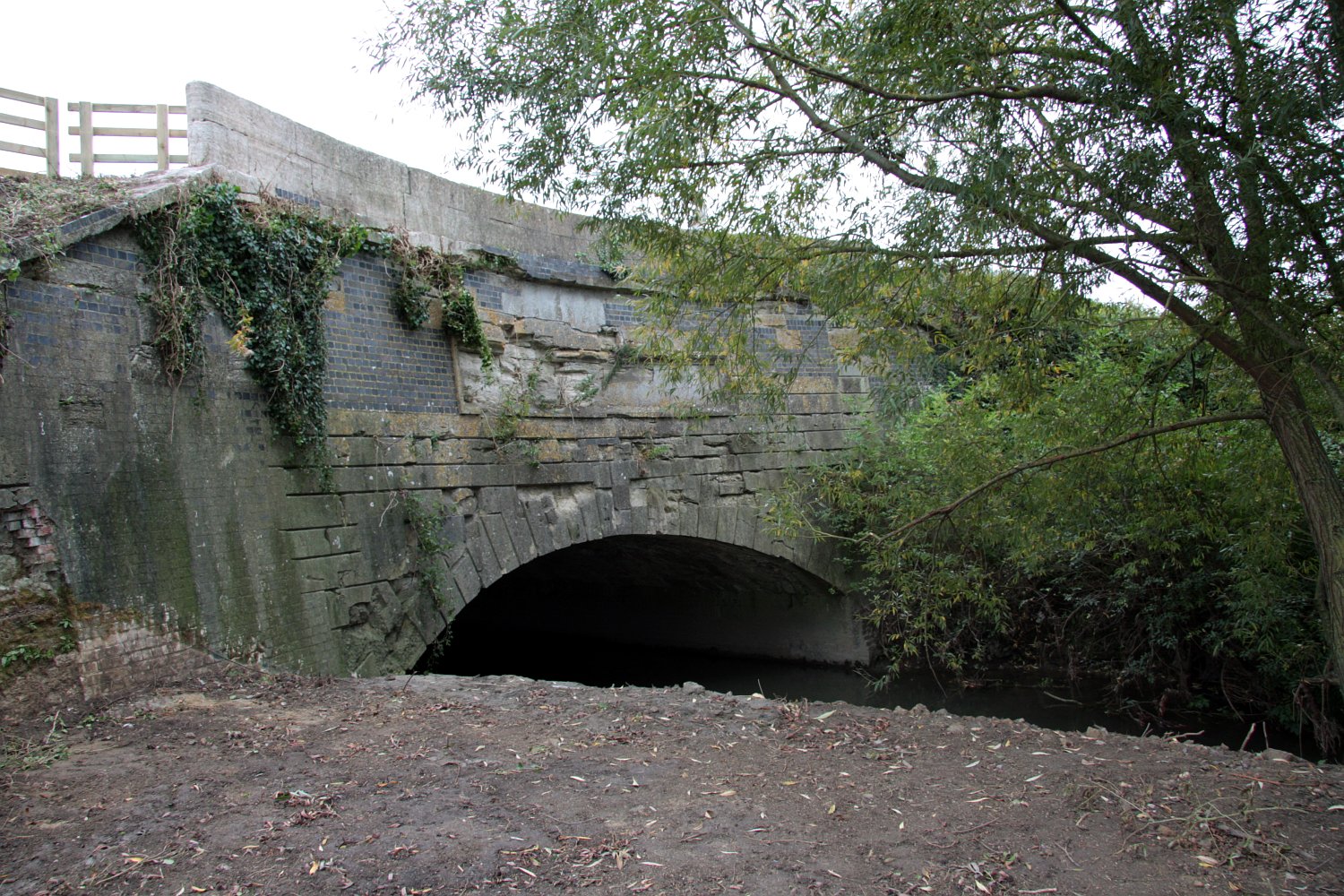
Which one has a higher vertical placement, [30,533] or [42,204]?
[42,204]

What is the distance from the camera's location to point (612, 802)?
362cm

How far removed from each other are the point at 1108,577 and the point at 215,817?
24.5ft

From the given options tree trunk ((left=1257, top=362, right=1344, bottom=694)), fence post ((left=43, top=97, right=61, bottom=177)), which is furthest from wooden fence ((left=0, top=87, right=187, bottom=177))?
tree trunk ((left=1257, top=362, right=1344, bottom=694))

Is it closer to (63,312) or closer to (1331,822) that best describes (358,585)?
(63,312)

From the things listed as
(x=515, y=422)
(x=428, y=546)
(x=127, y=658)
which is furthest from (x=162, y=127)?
(x=127, y=658)

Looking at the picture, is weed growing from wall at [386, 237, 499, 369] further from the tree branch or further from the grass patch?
the tree branch

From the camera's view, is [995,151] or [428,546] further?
[428,546]

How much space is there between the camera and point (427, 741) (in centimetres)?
432

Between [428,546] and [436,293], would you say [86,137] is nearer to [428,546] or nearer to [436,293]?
[436,293]

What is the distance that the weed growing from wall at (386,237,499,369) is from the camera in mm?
6672

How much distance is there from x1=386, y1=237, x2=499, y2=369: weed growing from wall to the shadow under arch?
206 cm

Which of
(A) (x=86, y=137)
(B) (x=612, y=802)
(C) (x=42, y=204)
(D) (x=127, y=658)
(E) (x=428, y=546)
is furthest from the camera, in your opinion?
(A) (x=86, y=137)

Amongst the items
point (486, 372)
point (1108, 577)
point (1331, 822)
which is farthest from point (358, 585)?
point (1108, 577)

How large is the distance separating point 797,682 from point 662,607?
244 cm
